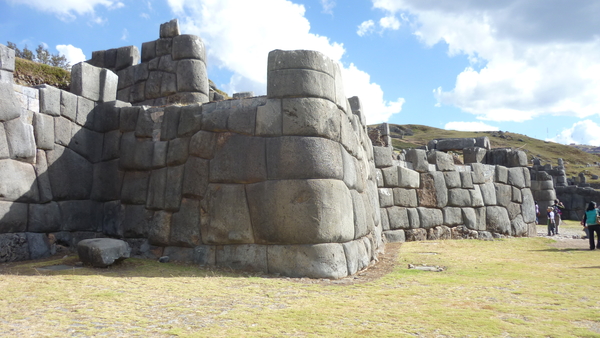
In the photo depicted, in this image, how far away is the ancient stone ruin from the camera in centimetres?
694

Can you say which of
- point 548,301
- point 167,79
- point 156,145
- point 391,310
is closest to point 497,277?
point 548,301

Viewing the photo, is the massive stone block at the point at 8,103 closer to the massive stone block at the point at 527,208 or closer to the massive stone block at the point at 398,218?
the massive stone block at the point at 398,218

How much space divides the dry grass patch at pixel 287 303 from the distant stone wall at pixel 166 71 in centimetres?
511

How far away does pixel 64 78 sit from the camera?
610 inches

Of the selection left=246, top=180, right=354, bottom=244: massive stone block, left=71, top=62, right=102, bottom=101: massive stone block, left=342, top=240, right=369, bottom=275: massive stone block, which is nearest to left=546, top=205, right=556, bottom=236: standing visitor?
left=342, top=240, right=369, bottom=275: massive stone block

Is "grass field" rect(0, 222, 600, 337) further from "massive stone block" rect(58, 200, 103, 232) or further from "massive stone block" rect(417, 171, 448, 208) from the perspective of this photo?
"massive stone block" rect(417, 171, 448, 208)

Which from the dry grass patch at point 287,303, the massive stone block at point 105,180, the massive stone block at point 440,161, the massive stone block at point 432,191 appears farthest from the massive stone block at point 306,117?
the massive stone block at point 440,161

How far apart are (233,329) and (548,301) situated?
3.89 m

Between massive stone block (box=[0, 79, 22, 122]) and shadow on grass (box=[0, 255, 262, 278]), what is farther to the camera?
massive stone block (box=[0, 79, 22, 122])

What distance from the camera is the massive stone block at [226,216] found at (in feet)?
23.6


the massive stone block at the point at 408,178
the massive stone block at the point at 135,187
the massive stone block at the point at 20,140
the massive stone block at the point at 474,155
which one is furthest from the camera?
the massive stone block at the point at 474,155

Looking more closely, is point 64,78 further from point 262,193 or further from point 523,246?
point 523,246

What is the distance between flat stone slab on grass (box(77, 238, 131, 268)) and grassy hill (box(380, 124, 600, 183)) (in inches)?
2512

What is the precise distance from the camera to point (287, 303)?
506 cm
